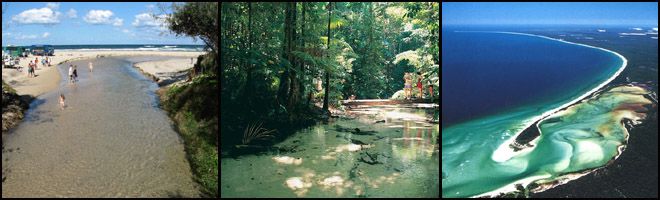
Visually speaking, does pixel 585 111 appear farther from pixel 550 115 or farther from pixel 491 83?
pixel 491 83

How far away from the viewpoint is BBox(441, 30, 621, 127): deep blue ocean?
183 inches

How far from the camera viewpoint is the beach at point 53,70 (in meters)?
4.84

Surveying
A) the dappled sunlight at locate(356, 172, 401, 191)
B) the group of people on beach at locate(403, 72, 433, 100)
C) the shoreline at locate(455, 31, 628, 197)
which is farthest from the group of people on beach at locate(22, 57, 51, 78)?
the shoreline at locate(455, 31, 628, 197)

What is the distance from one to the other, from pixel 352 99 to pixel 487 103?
1365mm

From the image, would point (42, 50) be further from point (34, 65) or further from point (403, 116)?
point (403, 116)

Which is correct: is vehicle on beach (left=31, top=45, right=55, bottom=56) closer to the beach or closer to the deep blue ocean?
the beach

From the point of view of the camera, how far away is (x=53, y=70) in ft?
17.6

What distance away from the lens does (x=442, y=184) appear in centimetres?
461

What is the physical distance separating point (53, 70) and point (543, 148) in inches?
214

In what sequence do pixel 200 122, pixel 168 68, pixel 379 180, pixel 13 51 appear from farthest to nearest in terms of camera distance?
pixel 168 68 < pixel 200 122 < pixel 13 51 < pixel 379 180

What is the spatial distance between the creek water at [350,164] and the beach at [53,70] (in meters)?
1.56

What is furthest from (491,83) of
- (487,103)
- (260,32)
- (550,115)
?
(260,32)

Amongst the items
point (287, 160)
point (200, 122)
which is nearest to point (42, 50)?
point (200, 122)

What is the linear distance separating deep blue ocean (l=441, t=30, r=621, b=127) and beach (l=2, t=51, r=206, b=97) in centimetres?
282
